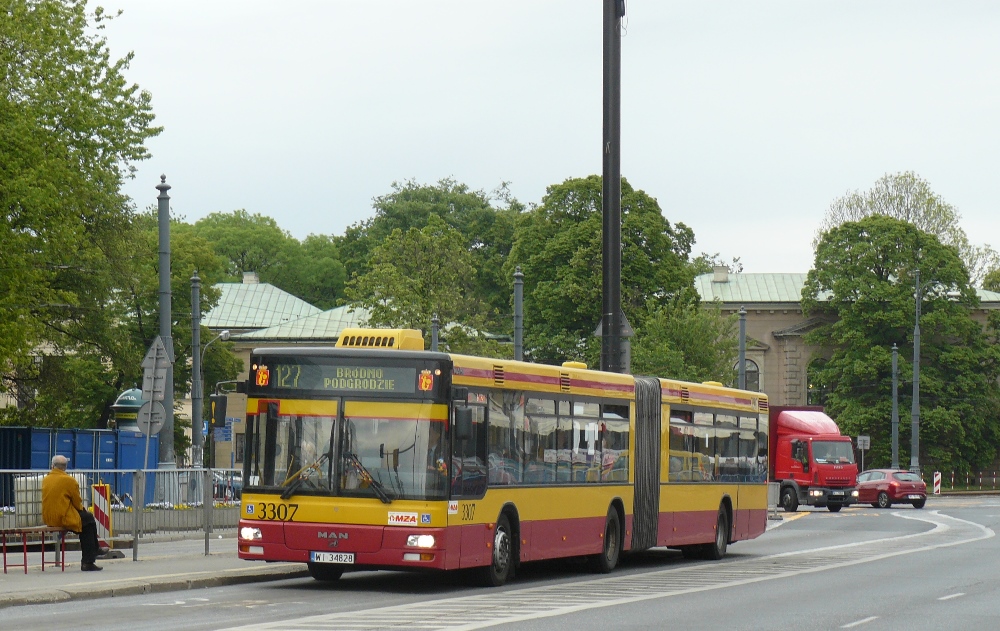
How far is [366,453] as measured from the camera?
1788cm

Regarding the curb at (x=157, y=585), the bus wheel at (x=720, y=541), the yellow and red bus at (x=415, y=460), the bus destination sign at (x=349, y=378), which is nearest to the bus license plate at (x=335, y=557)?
the yellow and red bus at (x=415, y=460)

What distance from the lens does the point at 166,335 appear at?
30.7 m

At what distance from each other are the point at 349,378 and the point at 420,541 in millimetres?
2000

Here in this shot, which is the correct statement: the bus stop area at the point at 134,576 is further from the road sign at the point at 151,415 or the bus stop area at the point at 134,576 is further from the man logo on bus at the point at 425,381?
the man logo on bus at the point at 425,381

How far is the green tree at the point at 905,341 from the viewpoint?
265 feet

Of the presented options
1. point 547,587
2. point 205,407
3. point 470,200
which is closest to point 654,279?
point 205,407

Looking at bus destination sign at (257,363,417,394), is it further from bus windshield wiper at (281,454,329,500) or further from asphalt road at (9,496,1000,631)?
asphalt road at (9,496,1000,631)

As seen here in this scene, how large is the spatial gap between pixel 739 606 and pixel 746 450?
11.3 m

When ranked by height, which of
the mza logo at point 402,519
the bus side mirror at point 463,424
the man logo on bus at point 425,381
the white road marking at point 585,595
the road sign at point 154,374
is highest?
A: the road sign at point 154,374

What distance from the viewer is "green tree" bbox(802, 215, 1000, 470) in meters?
80.6

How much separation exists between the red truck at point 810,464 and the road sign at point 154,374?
3377 centimetres

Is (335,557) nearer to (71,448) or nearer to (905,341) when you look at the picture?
(71,448)

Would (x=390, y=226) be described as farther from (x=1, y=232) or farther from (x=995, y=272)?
(x=1, y=232)

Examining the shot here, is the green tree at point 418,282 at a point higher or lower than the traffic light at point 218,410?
higher
